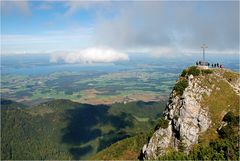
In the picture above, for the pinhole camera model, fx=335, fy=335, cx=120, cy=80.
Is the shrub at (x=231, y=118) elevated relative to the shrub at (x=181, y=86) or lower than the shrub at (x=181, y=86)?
lower

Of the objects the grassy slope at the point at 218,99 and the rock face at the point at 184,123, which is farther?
the rock face at the point at 184,123

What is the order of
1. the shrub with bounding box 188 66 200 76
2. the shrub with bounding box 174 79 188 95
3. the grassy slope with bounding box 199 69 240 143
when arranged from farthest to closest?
the shrub with bounding box 174 79 188 95, the shrub with bounding box 188 66 200 76, the grassy slope with bounding box 199 69 240 143

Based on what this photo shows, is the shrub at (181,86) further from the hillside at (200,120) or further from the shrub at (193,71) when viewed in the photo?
the shrub at (193,71)

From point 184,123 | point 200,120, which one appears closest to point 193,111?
point 200,120

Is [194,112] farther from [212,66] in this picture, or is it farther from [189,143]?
[212,66]

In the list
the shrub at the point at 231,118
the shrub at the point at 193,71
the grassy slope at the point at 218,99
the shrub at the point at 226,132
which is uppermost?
the shrub at the point at 193,71

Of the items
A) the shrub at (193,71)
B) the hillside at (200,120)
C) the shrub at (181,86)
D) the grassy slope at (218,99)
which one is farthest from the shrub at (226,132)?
the shrub at (193,71)

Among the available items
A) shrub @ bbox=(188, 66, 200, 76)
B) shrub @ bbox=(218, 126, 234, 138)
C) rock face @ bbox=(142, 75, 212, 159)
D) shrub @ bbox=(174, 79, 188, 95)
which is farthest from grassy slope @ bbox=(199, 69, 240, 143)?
shrub @ bbox=(174, 79, 188, 95)

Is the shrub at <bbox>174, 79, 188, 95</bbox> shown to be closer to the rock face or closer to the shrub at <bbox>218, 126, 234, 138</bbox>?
the rock face

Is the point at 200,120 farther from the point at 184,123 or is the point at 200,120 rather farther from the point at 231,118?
the point at 231,118
